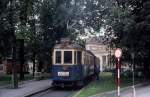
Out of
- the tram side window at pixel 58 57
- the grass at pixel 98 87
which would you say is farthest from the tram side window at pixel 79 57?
the grass at pixel 98 87

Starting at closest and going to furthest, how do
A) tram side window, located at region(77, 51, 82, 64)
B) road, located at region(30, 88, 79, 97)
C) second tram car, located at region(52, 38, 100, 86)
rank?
road, located at region(30, 88, 79, 97) → second tram car, located at region(52, 38, 100, 86) → tram side window, located at region(77, 51, 82, 64)

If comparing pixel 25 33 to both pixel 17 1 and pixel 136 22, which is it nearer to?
pixel 17 1

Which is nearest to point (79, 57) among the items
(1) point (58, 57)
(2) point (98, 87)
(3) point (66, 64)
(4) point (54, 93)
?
(3) point (66, 64)

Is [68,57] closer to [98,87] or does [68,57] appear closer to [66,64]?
[66,64]

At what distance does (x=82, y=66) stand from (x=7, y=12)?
7680mm

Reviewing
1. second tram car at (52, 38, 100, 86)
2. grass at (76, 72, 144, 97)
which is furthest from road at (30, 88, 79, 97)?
grass at (76, 72, 144, 97)

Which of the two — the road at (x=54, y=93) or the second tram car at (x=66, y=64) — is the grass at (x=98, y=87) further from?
the second tram car at (x=66, y=64)

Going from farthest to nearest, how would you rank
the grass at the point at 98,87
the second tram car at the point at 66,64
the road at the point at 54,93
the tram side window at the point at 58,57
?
1. the tram side window at the point at 58,57
2. the second tram car at the point at 66,64
3. the road at the point at 54,93
4. the grass at the point at 98,87

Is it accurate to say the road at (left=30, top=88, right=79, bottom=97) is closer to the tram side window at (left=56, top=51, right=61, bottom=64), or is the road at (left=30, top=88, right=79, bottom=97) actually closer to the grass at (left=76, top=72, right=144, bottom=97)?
the grass at (left=76, top=72, right=144, bottom=97)

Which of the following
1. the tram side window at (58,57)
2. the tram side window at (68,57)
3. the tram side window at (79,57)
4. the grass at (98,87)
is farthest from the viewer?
the tram side window at (79,57)

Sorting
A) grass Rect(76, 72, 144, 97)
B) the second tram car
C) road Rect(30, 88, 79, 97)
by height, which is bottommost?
road Rect(30, 88, 79, 97)

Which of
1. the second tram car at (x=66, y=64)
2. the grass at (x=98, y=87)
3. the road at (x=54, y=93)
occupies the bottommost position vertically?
the road at (x=54, y=93)

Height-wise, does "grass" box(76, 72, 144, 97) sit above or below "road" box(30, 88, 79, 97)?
above

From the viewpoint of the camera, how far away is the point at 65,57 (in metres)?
30.2
